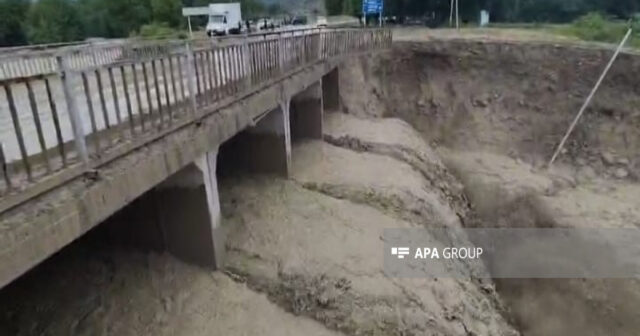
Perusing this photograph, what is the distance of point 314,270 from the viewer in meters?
8.84

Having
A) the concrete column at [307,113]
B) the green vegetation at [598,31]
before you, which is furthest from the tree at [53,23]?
the green vegetation at [598,31]

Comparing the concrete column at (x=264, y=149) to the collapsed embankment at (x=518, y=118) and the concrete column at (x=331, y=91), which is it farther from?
the concrete column at (x=331, y=91)

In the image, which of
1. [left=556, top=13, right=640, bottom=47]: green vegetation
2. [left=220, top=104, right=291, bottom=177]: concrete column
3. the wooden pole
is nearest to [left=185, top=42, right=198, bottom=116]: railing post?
[left=220, top=104, right=291, bottom=177]: concrete column

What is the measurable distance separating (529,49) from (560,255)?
10620 millimetres

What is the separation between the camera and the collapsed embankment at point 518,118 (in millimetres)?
15516

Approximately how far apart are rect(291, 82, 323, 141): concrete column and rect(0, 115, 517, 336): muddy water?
338cm

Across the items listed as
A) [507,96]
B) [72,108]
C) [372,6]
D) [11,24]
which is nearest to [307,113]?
[507,96]

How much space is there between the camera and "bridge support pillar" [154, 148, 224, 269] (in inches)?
307

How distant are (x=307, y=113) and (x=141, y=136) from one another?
369 inches

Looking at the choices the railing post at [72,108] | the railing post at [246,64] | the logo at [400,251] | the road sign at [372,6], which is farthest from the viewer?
the road sign at [372,6]

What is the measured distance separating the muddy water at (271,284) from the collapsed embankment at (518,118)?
13.8 ft

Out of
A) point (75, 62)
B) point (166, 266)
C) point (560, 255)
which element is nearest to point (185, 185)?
point (166, 266)

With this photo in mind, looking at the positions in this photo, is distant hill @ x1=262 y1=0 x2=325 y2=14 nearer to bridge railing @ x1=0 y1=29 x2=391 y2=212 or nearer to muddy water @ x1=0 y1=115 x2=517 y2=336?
muddy water @ x1=0 y1=115 x2=517 y2=336

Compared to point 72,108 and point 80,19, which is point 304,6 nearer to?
point 80,19
